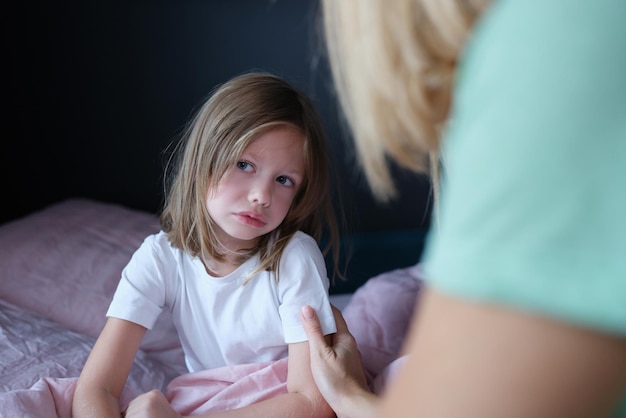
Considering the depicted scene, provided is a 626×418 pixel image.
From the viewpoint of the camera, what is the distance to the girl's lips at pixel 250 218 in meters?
1.17

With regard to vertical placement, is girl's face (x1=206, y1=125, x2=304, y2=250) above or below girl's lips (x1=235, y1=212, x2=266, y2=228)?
above

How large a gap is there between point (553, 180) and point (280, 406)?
2.72 feet

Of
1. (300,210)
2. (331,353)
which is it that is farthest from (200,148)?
(331,353)

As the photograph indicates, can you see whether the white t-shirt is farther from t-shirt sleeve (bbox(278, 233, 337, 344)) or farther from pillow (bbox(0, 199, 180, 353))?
pillow (bbox(0, 199, 180, 353))

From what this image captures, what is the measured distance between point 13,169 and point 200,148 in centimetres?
140

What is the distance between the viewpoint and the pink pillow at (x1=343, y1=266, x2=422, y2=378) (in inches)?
56.4

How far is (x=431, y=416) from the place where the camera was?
14.8 inches

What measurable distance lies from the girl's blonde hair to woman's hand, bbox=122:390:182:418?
0.85 ft

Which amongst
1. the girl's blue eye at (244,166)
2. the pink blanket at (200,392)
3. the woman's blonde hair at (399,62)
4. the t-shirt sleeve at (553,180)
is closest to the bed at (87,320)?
the pink blanket at (200,392)

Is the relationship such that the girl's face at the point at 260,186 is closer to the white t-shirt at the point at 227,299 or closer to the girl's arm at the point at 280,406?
the white t-shirt at the point at 227,299

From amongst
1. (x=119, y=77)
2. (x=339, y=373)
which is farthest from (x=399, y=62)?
(x=119, y=77)

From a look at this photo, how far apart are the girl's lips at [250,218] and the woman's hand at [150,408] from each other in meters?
0.30

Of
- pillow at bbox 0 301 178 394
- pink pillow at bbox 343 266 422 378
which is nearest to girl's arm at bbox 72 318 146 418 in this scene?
pillow at bbox 0 301 178 394

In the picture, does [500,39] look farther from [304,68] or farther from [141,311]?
[304,68]
